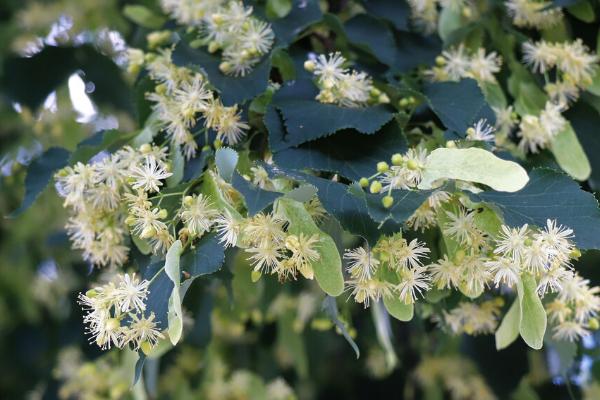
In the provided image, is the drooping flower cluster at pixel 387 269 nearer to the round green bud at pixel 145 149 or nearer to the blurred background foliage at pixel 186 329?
the round green bud at pixel 145 149

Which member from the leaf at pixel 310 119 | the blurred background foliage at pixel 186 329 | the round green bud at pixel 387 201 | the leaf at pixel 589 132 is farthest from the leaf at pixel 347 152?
the blurred background foliage at pixel 186 329

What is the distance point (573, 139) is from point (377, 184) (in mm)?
393

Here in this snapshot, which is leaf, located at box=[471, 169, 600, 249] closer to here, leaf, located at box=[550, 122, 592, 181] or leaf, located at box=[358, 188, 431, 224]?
leaf, located at box=[358, 188, 431, 224]

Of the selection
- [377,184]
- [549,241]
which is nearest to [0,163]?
[377,184]

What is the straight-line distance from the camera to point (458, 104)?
3.18 feet

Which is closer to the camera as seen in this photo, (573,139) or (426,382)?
(573,139)

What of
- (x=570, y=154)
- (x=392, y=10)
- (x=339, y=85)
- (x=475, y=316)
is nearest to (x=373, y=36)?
(x=392, y=10)

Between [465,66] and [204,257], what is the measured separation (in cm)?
51

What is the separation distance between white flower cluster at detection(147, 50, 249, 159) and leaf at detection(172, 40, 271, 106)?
0.01m

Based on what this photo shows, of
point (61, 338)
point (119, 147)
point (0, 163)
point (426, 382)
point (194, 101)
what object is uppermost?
point (194, 101)

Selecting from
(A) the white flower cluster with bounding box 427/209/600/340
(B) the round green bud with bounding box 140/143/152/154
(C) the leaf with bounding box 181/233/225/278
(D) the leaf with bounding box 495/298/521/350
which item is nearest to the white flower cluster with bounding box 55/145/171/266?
(B) the round green bud with bounding box 140/143/152/154

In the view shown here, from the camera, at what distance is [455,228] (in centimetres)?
81

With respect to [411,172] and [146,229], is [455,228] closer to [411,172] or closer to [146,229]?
[411,172]

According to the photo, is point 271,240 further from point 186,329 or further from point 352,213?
point 186,329
